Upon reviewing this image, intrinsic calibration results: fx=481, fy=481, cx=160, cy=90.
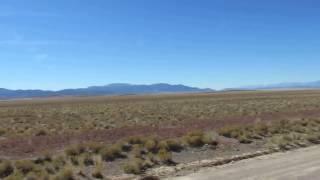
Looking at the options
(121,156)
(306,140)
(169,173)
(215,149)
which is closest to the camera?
(169,173)

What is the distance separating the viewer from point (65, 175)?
539 inches

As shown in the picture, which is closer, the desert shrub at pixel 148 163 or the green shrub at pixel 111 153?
the desert shrub at pixel 148 163

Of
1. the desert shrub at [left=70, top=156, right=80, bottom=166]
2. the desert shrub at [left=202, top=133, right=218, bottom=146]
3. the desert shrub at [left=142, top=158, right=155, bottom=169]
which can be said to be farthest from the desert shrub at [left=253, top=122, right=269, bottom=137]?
the desert shrub at [left=70, top=156, right=80, bottom=166]

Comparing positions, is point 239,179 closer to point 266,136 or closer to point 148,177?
point 148,177

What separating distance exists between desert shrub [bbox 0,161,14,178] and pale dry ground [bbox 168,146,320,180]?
5.36 meters

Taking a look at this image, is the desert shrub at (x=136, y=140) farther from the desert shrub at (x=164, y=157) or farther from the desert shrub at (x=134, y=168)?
the desert shrub at (x=134, y=168)

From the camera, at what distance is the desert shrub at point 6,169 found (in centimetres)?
1481

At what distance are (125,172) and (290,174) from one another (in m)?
5.02

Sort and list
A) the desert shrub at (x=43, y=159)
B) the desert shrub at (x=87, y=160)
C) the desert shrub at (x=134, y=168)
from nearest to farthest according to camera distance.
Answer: the desert shrub at (x=134, y=168) → the desert shrub at (x=87, y=160) → the desert shrub at (x=43, y=159)

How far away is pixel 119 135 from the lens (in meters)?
25.7

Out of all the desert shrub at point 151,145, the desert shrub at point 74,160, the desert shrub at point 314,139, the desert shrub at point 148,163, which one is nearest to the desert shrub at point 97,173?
the desert shrub at point 74,160

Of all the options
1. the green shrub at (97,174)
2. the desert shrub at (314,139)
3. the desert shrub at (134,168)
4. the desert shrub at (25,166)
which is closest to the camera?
the green shrub at (97,174)

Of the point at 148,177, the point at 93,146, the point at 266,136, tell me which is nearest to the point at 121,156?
the point at 93,146

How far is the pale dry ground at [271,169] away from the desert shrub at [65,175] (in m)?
3.10
